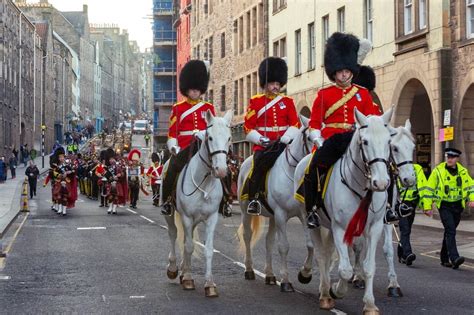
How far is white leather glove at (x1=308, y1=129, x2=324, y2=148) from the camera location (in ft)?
35.4

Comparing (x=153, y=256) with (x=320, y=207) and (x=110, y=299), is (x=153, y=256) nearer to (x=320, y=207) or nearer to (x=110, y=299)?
(x=110, y=299)

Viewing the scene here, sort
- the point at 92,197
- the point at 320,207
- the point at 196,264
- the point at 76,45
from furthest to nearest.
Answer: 1. the point at 76,45
2. the point at 92,197
3. the point at 196,264
4. the point at 320,207

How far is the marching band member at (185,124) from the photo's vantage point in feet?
41.9

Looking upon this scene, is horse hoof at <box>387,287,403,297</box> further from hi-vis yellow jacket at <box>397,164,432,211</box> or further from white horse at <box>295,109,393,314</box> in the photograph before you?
hi-vis yellow jacket at <box>397,164,432,211</box>

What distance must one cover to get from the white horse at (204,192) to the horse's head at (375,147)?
7.91ft

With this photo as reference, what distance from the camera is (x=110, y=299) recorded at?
1148cm

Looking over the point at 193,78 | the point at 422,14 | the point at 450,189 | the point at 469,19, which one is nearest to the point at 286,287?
the point at 193,78

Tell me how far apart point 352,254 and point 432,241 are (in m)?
9.45

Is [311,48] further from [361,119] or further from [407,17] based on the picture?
[361,119]

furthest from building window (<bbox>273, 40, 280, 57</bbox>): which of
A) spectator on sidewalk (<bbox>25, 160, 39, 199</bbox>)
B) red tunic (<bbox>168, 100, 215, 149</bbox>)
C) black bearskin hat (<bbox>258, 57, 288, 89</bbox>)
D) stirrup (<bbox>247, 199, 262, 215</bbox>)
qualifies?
stirrup (<bbox>247, 199, 262, 215</bbox>)

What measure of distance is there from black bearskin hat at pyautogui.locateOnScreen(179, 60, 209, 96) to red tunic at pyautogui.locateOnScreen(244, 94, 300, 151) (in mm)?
795

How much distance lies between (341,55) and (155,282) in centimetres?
384

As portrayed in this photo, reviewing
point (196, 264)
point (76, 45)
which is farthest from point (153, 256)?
point (76, 45)

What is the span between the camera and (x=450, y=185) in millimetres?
15906
